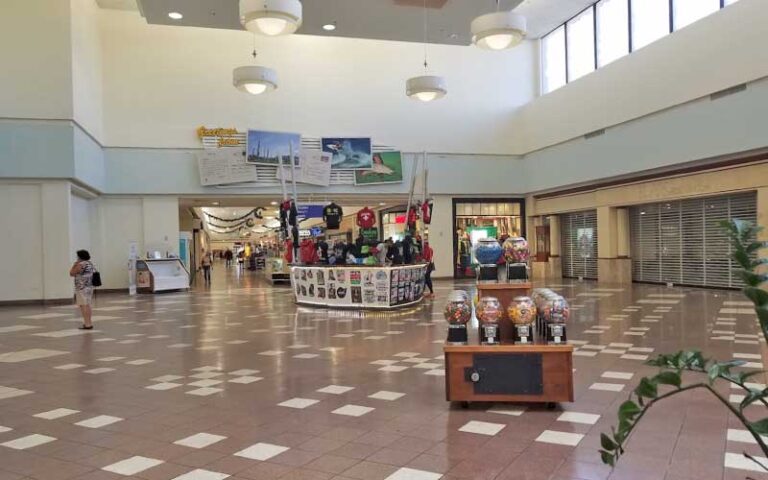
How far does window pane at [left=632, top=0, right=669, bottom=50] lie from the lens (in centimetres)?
1469

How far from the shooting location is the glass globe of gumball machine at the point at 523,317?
439 cm

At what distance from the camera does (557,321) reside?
441cm

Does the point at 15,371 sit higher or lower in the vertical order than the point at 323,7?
lower

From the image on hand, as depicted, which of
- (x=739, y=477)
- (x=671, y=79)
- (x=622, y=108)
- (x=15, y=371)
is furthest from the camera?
(x=622, y=108)

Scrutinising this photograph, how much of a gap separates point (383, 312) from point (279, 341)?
3429 mm

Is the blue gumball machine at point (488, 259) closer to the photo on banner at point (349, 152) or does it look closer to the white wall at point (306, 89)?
the photo on banner at point (349, 152)

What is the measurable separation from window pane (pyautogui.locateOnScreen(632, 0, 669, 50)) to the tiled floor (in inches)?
349

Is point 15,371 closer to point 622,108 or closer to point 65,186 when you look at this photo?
point 65,186

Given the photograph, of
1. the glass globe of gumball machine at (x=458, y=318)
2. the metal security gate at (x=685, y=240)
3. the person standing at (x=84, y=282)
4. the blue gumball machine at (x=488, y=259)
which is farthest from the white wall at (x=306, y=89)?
the glass globe of gumball machine at (x=458, y=318)

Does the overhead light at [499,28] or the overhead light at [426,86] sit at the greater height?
the overhead light at [426,86]

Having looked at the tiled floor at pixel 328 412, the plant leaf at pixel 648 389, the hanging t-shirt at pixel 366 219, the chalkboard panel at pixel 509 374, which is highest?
the hanging t-shirt at pixel 366 219

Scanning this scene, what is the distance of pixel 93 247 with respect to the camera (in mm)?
17781

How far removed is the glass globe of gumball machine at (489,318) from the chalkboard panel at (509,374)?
6.5 inches

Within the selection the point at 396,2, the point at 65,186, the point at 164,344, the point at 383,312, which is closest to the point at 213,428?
the point at 164,344
